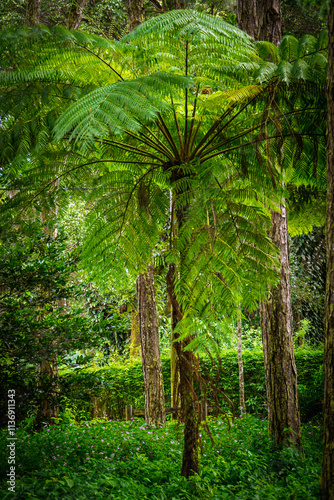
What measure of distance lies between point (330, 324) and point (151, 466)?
284 centimetres

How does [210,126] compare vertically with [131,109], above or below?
above

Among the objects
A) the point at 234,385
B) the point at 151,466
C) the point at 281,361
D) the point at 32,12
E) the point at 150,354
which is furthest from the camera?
the point at 234,385

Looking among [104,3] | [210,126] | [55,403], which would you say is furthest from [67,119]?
[104,3]

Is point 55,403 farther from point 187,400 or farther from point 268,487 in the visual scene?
point 268,487

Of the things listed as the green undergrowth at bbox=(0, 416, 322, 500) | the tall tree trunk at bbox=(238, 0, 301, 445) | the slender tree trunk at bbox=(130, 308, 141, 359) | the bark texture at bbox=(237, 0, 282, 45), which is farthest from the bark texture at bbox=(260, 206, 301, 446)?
the slender tree trunk at bbox=(130, 308, 141, 359)

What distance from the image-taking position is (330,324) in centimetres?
271

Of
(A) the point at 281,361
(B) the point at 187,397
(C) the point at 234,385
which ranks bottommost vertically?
(C) the point at 234,385

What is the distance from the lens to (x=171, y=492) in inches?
146

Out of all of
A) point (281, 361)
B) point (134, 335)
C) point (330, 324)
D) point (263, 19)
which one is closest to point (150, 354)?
point (281, 361)

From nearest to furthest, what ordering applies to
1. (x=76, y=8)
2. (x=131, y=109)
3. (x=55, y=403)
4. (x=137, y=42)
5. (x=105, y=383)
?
(x=131, y=109)
(x=137, y=42)
(x=55, y=403)
(x=105, y=383)
(x=76, y=8)

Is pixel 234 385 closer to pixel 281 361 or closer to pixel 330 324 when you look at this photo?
pixel 281 361

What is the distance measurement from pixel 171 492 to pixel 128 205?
2625mm

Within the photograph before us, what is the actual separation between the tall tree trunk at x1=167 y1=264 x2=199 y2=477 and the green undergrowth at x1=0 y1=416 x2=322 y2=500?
156 millimetres

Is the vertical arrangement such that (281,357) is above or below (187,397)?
above
